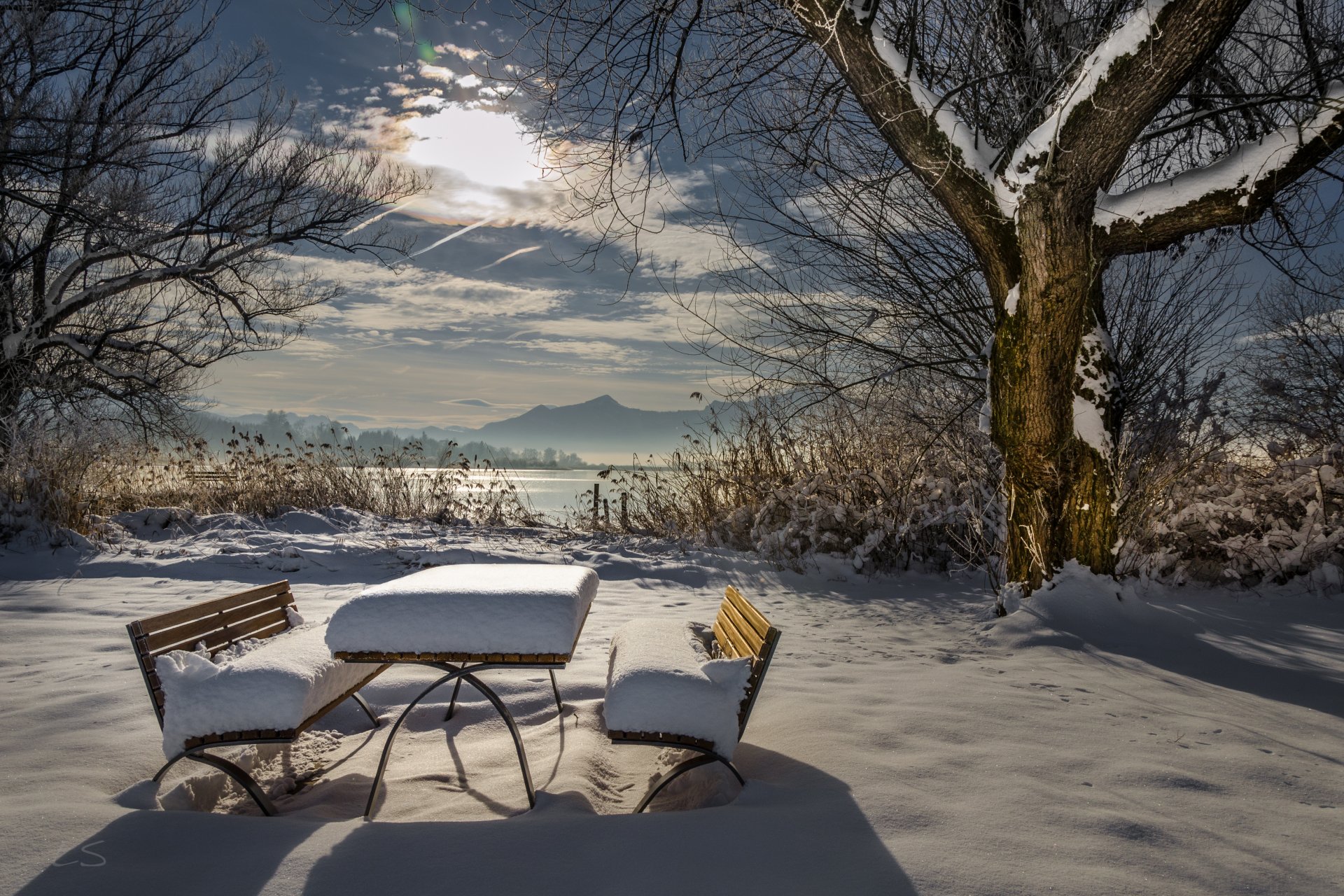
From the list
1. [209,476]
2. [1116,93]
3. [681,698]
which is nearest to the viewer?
[681,698]

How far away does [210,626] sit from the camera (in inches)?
134

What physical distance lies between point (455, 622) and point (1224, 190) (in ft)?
18.3

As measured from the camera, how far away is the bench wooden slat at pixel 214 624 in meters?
3.02

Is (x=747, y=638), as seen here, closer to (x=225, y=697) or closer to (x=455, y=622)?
(x=455, y=622)

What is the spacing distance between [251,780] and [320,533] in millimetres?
8739

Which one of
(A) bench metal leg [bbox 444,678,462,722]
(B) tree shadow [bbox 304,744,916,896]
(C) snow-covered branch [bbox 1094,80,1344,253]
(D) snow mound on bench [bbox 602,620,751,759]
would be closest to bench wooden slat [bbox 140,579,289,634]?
(A) bench metal leg [bbox 444,678,462,722]

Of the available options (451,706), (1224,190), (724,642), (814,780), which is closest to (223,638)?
(451,706)

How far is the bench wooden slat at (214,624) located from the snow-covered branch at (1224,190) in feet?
19.7

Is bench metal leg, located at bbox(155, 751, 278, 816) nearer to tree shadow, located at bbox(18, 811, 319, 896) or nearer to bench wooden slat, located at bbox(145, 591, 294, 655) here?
tree shadow, located at bbox(18, 811, 319, 896)

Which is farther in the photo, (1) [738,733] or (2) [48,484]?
(2) [48,484]

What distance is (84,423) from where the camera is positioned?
39.5ft

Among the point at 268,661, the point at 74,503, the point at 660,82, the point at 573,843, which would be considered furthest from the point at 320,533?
the point at 573,843

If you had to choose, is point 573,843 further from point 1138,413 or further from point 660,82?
point 1138,413

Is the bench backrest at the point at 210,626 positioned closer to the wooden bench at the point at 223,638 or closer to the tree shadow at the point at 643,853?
the wooden bench at the point at 223,638
